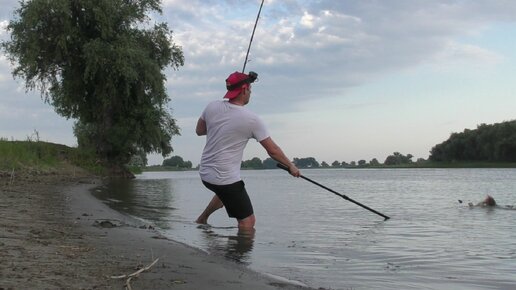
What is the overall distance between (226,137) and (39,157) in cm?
2072

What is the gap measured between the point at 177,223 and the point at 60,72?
2525 centimetres

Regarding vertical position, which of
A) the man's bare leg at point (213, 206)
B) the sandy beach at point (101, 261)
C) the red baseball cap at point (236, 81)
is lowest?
the sandy beach at point (101, 261)

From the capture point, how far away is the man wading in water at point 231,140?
6.24 m

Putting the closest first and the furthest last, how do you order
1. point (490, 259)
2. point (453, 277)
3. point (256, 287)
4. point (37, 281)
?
point (37, 281), point (256, 287), point (453, 277), point (490, 259)

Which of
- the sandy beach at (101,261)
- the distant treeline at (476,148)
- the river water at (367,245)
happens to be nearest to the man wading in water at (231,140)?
the river water at (367,245)

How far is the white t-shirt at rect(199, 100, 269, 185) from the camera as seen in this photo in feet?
20.4

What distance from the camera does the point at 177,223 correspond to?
Result: 8836 millimetres

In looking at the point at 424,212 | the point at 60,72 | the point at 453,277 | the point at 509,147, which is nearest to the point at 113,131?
the point at 60,72

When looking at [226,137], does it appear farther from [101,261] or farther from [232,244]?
[101,261]

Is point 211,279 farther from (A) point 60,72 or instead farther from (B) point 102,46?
(A) point 60,72

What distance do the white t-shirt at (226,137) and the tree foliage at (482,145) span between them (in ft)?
262

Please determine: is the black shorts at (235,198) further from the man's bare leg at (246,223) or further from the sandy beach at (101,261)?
the sandy beach at (101,261)

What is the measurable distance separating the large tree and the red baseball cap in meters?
23.5

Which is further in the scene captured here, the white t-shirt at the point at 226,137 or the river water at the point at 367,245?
the white t-shirt at the point at 226,137
